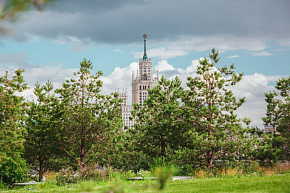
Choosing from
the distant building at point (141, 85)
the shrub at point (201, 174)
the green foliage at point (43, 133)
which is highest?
the distant building at point (141, 85)

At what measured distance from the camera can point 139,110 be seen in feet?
65.1

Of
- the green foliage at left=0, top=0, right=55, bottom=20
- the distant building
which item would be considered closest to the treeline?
the green foliage at left=0, top=0, right=55, bottom=20

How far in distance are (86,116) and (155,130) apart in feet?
13.1

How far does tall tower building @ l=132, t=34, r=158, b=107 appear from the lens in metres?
186

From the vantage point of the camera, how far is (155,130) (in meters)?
18.6

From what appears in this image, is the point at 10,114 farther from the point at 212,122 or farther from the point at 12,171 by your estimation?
the point at 212,122

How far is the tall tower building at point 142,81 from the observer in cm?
18625

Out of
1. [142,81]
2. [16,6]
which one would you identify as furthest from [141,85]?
[16,6]

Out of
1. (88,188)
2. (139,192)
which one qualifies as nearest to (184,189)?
(139,192)

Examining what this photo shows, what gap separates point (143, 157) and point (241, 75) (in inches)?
277

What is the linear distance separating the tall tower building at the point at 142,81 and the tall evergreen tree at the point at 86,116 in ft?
538

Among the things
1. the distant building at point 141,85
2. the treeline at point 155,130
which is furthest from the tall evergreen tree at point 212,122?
the distant building at point 141,85

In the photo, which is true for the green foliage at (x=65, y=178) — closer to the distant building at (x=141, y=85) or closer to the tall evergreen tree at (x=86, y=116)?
the tall evergreen tree at (x=86, y=116)

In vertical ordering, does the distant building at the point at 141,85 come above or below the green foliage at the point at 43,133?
above
